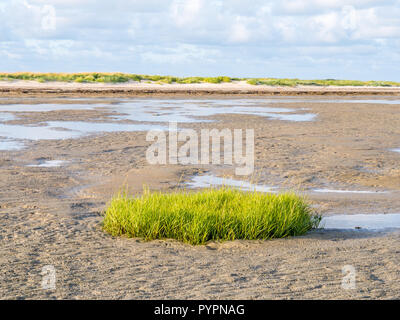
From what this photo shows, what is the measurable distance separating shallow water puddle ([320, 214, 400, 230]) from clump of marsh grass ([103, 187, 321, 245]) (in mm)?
748

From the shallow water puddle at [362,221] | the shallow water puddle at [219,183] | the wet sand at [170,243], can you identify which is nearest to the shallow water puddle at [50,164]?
the wet sand at [170,243]

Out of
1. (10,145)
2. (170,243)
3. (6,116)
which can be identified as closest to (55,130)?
(10,145)

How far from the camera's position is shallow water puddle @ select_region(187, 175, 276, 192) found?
10984 millimetres

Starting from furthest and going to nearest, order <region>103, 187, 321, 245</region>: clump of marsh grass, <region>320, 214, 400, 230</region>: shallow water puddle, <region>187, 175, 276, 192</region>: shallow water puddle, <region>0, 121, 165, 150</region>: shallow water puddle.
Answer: <region>0, 121, 165, 150</region>: shallow water puddle, <region>187, 175, 276, 192</region>: shallow water puddle, <region>320, 214, 400, 230</region>: shallow water puddle, <region>103, 187, 321, 245</region>: clump of marsh grass

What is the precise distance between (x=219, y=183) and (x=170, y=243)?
13.7 feet

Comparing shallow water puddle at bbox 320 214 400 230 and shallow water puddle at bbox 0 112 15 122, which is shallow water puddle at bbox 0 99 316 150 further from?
shallow water puddle at bbox 320 214 400 230

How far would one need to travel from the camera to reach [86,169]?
12.7 metres

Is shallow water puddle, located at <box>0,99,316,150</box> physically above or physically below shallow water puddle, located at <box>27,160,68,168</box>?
above

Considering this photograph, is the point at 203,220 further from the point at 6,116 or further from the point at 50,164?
the point at 6,116

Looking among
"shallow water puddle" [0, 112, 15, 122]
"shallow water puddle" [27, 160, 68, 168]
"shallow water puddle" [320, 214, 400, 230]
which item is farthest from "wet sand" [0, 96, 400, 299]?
"shallow water puddle" [0, 112, 15, 122]

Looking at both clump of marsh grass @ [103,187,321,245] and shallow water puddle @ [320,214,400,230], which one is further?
shallow water puddle @ [320,214,400,230]
